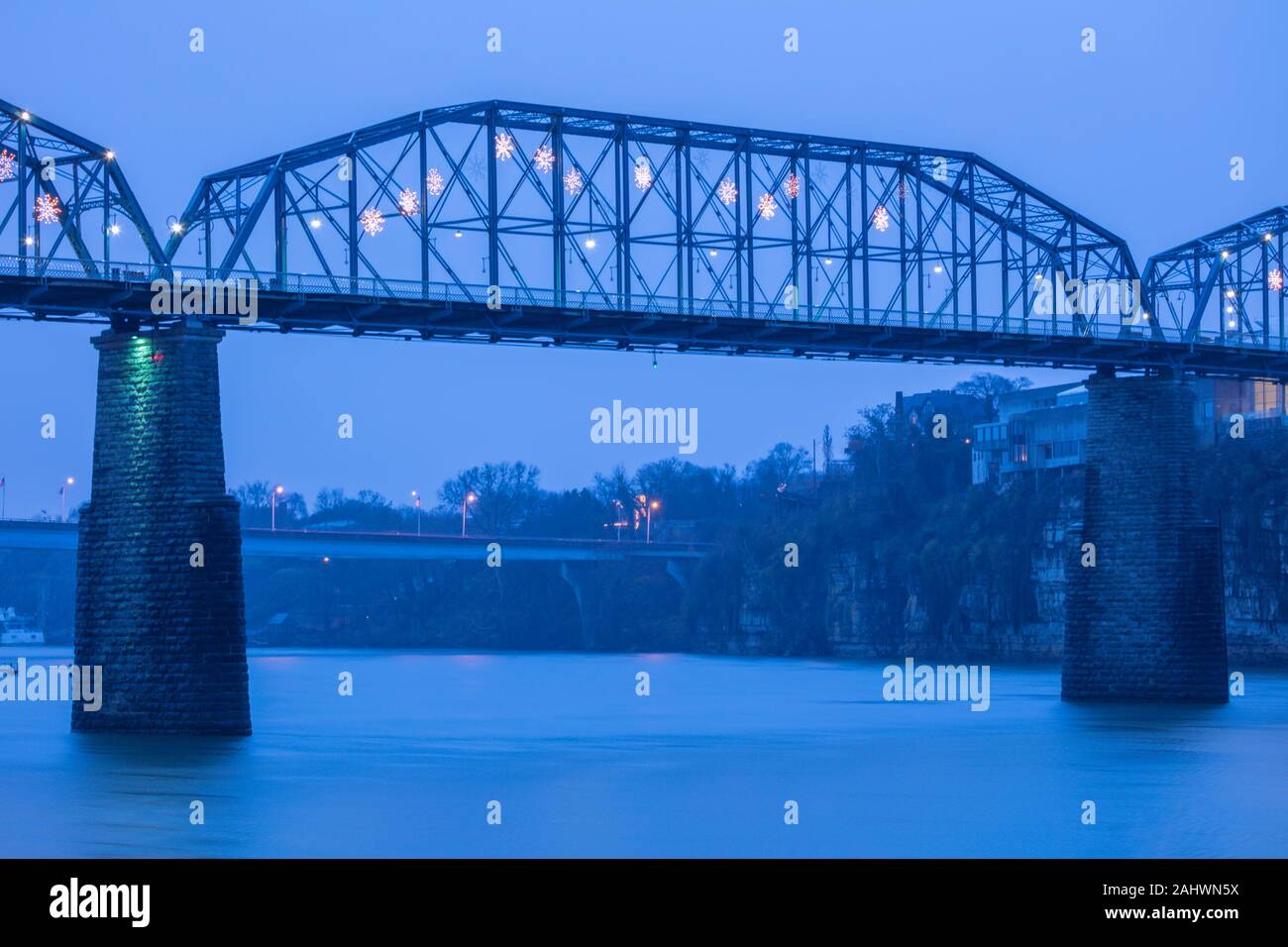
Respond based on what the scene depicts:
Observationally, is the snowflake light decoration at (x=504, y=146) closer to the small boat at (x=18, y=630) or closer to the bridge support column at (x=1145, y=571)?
the bridge support column at (x=1145, y=571)

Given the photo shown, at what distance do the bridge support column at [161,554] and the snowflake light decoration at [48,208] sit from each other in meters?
5.33

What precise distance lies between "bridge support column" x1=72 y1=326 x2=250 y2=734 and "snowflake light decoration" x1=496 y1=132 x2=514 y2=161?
759 inches

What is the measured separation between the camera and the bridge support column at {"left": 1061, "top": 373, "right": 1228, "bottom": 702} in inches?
2815

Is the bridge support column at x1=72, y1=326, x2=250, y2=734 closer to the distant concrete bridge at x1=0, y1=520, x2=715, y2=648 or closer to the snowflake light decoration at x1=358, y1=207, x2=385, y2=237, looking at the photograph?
the snowflake light decoration at x1=358, y1=207, x2=385, y2=237

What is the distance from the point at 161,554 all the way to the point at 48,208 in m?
12.1

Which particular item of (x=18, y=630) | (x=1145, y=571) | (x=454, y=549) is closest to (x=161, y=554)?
(x=1145, y=571)

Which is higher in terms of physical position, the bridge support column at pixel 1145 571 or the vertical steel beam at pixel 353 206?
the vertical steel beam at pixel 353 206

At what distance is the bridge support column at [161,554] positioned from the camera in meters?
54.4

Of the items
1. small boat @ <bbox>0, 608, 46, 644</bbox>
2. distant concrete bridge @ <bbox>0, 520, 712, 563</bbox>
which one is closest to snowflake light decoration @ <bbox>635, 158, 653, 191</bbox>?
distant concrete bridge @ <bbox>0, 520, 712, 563</bbox>

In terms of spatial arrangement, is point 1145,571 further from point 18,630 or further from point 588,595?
point 18,630

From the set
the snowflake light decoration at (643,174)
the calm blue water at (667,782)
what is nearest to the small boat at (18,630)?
the calm blue water at (667,782)

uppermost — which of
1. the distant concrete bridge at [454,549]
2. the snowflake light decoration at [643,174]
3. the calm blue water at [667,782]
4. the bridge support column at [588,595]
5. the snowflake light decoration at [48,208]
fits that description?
the snowflake light decoration at [643,174]
